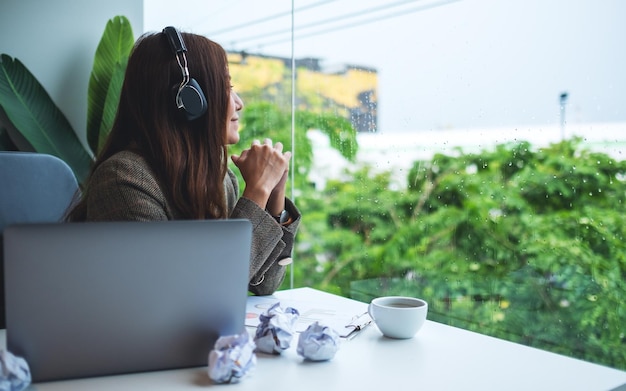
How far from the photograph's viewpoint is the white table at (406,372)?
2.54 feet

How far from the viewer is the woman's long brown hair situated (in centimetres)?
131

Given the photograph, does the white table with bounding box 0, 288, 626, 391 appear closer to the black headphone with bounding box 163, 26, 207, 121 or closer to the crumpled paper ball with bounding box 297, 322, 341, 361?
the crumpled paper ball with bounding box 297, 322, 341, 361

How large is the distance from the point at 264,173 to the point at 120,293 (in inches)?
22.9

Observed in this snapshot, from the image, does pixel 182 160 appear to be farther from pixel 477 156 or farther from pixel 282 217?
pixel 477 156

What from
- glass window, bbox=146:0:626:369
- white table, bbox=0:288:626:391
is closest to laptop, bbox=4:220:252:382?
white table, bbox=0:288:626:391

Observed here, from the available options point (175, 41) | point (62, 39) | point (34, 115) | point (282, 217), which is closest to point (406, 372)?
point (282, 217)

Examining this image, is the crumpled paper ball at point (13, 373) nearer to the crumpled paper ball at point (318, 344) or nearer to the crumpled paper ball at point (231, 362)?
the crumpled paper ball at point (231, 362)

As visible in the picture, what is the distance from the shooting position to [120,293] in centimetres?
77

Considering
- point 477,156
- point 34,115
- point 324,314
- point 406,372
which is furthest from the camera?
point 34,115

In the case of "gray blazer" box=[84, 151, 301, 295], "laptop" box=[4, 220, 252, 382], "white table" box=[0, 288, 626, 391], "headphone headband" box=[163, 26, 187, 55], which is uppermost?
"headphone headband" box=[163, 26, 187, 55]

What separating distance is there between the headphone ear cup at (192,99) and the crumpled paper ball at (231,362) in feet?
2.13

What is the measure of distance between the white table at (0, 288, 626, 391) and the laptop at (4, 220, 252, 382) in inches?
1.3

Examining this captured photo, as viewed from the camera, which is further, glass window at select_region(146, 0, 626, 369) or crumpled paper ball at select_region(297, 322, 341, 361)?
glass window at select_region(146, 0, 626, 369)

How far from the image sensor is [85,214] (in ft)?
4.40
